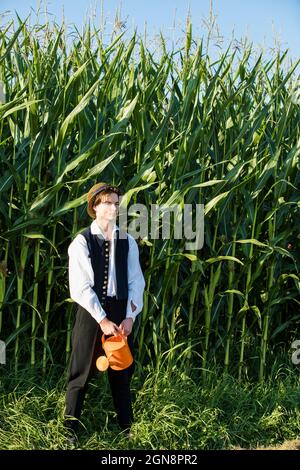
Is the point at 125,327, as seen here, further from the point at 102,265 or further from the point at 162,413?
the point at 162,413

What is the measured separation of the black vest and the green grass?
2.56 ft

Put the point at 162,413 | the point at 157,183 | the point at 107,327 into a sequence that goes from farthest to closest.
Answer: the point at 157,183 < the point at 162,413 < the point at 107,327

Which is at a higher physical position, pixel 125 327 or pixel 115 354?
pixel 125 327

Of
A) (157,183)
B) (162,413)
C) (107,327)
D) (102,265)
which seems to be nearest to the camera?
(107,327)

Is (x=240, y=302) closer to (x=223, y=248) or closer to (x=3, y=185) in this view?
(x=223, y=248)

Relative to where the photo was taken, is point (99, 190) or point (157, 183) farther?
point (157, 183)

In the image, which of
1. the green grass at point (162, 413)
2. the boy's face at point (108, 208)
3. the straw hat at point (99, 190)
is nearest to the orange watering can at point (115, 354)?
the green grass at point (162, 413)

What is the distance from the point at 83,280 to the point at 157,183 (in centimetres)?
121

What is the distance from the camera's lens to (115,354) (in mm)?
3703

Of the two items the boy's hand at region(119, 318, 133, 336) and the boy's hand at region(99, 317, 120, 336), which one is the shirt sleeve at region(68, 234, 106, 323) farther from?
the boy's hand at region(119, 318, 133, 336)

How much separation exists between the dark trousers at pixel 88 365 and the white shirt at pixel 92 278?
0.24 feet

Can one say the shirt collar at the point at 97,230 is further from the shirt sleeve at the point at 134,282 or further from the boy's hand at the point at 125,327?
the boy's hand at the point at 125,327

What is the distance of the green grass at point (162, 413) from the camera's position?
399cm

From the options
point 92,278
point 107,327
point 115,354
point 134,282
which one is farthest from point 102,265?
point 115,354
